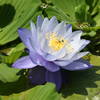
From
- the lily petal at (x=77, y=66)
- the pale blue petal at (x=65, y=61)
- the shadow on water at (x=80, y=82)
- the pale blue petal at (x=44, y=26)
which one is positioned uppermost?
the pale blue petal at (x=44, y=26)

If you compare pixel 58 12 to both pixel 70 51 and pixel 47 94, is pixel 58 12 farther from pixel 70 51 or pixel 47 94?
pixel 47 94

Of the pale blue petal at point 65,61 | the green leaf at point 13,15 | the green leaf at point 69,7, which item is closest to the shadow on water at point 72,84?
the pale blue petal at point 65,61

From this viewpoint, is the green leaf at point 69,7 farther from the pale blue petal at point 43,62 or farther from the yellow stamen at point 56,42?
the pale blue petal at point 43,62

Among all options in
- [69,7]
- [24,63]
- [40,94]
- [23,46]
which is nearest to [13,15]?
[23,46]

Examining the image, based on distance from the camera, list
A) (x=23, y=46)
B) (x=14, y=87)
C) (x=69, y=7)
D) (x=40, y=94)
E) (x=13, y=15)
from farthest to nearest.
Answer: (x=69, y=7)
(x=13, y=15)
(x=23, y=46)
(x=14, y=87)
(x=40, y=94)

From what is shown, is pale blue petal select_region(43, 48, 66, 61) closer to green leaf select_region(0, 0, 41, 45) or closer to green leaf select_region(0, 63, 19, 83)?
green leaf select_region(0, 63, 19, 83)

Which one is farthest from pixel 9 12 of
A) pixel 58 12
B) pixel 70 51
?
pixel 70 51

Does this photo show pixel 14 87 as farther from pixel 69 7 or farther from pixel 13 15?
pixel 69 7
